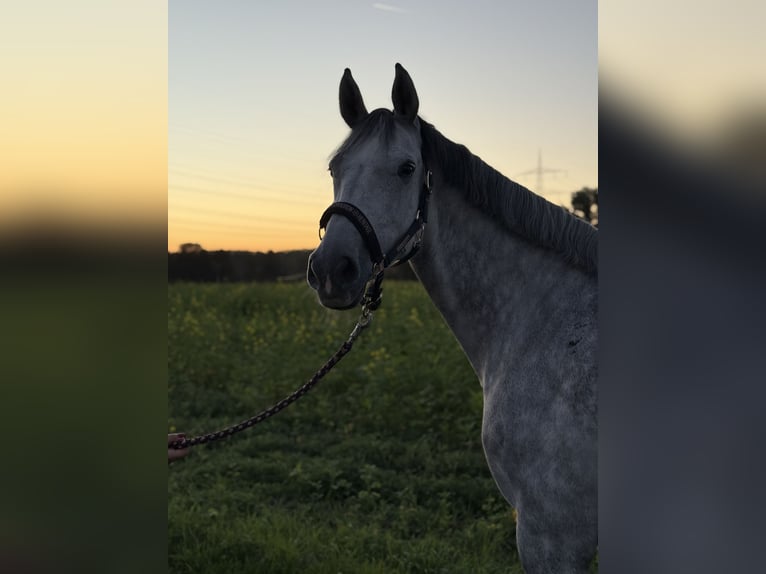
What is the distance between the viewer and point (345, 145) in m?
2.46

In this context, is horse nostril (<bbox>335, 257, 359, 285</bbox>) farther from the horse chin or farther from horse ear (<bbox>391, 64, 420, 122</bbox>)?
horse ear (<bbox>391, 64, 420, 122</bbox>)

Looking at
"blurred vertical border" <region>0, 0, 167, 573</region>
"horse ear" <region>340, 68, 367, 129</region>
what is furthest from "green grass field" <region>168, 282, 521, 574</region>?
"blurred vertical border" <region>0, 0, 167, 573</region>

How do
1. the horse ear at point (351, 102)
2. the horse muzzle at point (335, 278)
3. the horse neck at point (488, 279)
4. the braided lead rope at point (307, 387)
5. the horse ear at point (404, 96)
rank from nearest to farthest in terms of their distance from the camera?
the braided lead rope at point (307, 387)
the horse muzzle at point (335, 278)
the horse neck at point (488, 279)
the horse ear at point (404, 96)
the horse ear at point (351, 102)

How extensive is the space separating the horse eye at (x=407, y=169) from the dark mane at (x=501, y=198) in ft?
0.42

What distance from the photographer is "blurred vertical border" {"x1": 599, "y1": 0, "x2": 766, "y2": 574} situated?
1.75ft

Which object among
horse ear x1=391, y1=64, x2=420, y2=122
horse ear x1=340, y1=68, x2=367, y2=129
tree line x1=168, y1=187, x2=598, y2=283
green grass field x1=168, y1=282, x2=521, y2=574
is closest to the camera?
horse ear x1=391, y1=64, x2=420, y2=122

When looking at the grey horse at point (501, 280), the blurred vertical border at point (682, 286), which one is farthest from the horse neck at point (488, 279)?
the blurred vertical border at point (682, 286)

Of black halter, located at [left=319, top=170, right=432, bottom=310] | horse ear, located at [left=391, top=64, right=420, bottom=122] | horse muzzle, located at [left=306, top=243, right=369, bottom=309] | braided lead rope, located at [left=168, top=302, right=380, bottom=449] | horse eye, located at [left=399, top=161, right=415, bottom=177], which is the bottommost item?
braided lead rope, located at [left=168, top=302, right=380, bottom=449]

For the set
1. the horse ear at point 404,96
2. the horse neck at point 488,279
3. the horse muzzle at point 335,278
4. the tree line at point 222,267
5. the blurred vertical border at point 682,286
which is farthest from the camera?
the tree line at point 222,267

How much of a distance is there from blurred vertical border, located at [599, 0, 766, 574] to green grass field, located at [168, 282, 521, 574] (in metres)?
3.28

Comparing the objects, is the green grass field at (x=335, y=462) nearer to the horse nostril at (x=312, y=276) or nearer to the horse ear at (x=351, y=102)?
the horse nostril at (x=312, y=276)

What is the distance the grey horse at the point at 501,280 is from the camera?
2.09 m

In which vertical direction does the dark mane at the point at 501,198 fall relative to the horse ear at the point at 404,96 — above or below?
below

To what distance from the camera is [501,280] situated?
7.96 feet
